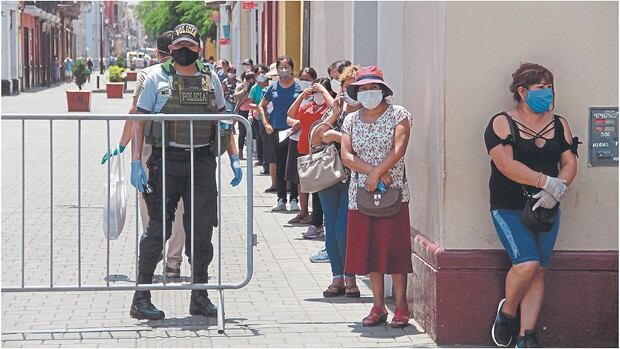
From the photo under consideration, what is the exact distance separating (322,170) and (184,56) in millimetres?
1472

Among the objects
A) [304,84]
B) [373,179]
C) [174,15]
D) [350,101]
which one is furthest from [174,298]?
[174,15]

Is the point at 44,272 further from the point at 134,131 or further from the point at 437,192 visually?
the point at 437,192

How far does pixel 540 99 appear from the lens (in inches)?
247

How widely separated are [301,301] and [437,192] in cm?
180

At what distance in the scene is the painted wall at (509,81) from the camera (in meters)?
6.46

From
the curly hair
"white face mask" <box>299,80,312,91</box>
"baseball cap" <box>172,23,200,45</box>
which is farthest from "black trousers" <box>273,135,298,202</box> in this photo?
the curly hair

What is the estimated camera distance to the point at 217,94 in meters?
7.56

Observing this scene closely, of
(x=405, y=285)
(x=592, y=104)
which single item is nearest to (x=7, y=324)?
(x=405, y=285)

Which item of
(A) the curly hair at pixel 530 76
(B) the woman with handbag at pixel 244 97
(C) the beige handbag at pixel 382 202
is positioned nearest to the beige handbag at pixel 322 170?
(C) the beige handbag at pixel 382 202

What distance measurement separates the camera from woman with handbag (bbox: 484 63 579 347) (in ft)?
20.6

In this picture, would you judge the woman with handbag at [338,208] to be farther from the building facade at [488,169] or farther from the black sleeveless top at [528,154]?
the black sleeveless top at [528,154]

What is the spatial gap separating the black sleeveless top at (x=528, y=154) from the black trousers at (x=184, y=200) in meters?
2.02

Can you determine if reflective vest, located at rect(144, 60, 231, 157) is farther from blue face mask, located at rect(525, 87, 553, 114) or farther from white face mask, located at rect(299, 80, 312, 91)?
white face mask, located at rect(299, 80, 312, 91)

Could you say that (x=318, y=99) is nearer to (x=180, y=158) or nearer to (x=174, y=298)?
(x=174, y=298)
